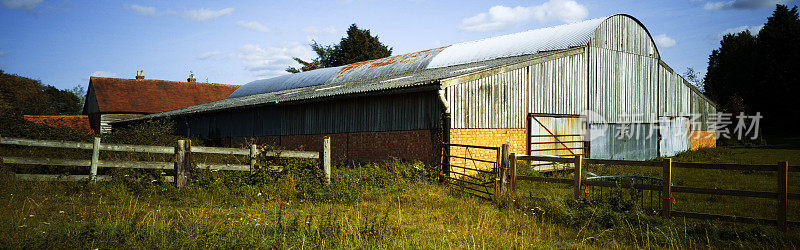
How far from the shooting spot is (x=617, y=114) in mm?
19062

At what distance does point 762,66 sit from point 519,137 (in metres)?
40.0

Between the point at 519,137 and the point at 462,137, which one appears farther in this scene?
the point at 519,137

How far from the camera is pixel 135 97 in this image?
39.8m

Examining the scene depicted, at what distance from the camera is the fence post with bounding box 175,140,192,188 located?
9992 mm

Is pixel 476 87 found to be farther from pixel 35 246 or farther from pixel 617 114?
pixel 35 246

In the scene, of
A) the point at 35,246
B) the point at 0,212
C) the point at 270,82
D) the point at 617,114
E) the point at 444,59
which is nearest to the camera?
the point at 35,246

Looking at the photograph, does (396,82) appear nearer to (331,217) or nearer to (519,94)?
(519,94)

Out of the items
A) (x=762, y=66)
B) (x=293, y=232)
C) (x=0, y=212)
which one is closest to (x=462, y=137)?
(x=293, y=232)

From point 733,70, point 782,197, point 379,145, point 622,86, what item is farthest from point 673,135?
point 733,70

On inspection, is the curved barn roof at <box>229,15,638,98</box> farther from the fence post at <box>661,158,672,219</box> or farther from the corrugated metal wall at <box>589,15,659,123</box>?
the fence post at <box>661,158,672,219</box>

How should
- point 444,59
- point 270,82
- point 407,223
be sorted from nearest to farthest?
point 407,223, point 444,59, point 270,82

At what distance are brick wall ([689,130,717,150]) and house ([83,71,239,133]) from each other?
36886mm

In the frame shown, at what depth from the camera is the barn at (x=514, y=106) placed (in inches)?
560

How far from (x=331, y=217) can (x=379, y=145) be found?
8.16 meters
